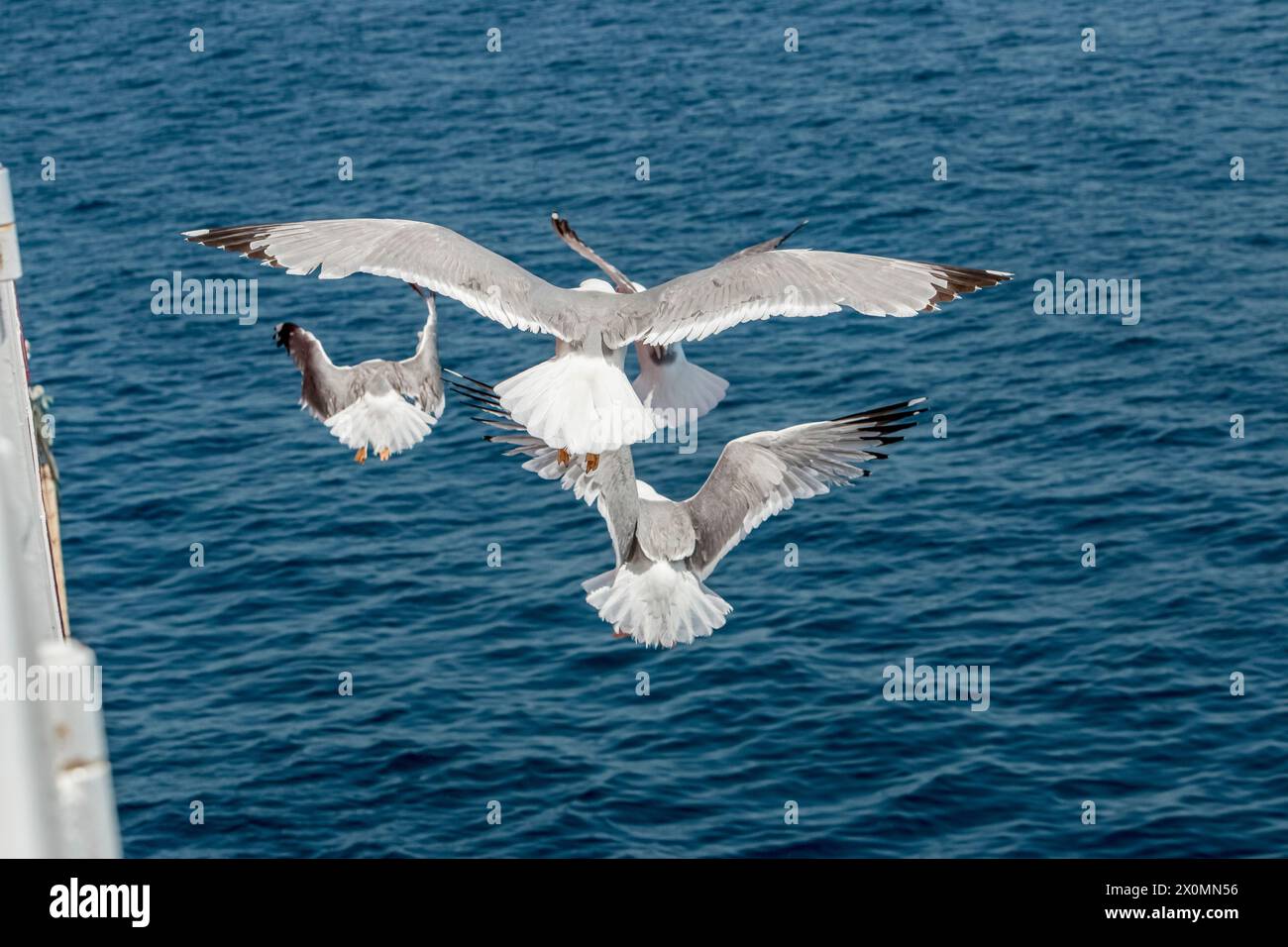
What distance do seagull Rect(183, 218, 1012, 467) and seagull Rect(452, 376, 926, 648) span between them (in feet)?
2.73

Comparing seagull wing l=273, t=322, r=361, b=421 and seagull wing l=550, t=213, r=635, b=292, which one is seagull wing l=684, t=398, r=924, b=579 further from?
seagull wing l=273, t=322, r=361, b=421

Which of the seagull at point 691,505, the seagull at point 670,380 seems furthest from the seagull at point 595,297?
the seagull at point 691,505

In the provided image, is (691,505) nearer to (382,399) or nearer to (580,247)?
(580,247)

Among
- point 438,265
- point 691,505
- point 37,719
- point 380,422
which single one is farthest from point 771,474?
point 380,422

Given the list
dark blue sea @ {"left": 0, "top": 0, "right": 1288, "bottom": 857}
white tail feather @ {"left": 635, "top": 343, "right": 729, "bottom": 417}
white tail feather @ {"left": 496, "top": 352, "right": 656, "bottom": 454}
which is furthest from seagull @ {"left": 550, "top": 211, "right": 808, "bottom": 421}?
dark blue sea @ {"left": 0, "top": 0, "right": 1288, "bottom": 857}

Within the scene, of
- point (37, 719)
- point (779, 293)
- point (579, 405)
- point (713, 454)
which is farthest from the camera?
point (713, 454)

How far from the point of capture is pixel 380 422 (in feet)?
79.4

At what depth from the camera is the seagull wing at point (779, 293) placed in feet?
37.2

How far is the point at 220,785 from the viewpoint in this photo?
3878 cm

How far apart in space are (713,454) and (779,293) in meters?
36.5

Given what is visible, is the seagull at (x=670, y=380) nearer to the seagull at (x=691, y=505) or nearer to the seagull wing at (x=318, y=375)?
the seagull at (x=691, y=505)

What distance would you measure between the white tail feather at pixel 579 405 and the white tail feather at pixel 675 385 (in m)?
0.85

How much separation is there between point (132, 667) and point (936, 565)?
17.2m
